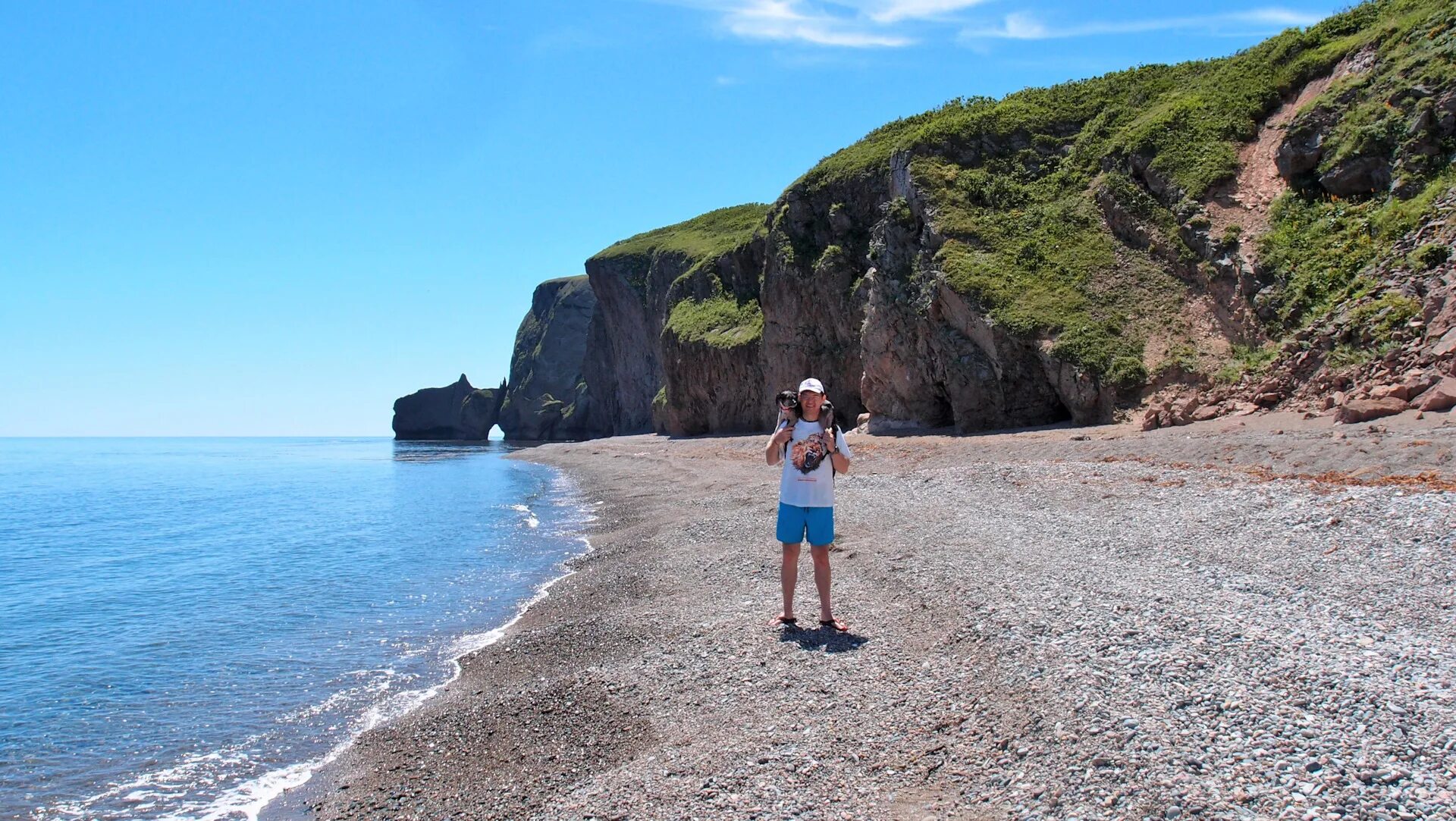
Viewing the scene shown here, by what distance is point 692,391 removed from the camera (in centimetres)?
5584

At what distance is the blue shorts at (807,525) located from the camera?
816cm

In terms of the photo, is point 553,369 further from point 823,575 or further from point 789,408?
point 823,575

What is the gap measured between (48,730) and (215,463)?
249 ft

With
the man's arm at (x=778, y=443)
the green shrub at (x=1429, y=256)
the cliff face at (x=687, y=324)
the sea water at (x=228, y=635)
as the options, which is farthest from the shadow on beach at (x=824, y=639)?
the cliff face at (x=687, y=324)

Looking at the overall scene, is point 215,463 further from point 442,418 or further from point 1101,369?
point 1101,369

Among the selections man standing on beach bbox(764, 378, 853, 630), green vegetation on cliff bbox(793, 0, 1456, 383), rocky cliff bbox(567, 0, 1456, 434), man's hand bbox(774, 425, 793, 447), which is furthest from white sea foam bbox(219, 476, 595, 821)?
green vegetation on cliff bbox(793, 0, 1456, 383)

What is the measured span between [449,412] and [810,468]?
12646 centimetres

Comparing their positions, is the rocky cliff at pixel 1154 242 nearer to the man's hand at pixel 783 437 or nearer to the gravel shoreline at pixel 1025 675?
the gravel shoreline at pixel 1025 675

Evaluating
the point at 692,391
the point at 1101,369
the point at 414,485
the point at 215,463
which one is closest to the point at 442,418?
the point at 215,463

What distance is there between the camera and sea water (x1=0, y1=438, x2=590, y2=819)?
23.9 feet

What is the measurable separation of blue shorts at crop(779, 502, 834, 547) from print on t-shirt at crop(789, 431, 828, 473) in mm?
385

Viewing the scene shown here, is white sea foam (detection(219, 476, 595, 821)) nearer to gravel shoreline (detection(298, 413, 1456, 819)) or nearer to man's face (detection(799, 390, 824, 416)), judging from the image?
gravel shoreline (detection(298, 413, 1456, 819))

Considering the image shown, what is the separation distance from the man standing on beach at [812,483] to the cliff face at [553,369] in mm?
89397

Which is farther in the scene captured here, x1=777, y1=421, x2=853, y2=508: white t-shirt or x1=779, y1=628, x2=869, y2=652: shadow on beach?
x1=777, y1=421, x2=853, y2=508: white t-shirt
